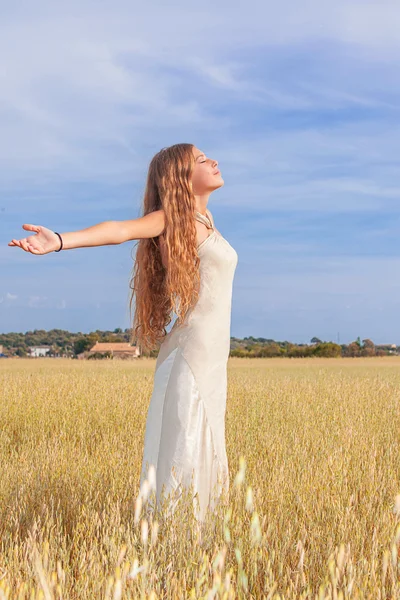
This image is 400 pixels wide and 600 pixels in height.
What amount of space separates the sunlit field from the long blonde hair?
1.07m

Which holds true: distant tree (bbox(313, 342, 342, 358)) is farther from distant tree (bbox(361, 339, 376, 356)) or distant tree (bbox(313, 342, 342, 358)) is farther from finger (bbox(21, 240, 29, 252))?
finger (bbox(21, 240, 29, 252))

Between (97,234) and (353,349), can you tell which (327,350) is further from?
(97,234)

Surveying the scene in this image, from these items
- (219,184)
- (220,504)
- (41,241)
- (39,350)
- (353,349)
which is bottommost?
(39,350)

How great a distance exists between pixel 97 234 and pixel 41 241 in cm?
30

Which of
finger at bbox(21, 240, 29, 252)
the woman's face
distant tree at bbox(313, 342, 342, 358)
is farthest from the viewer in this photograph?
distant tree at bbox(313, 342, 342, 358)

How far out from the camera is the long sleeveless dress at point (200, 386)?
3.64m

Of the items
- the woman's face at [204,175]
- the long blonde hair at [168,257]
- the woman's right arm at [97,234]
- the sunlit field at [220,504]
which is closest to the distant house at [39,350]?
the sunlit field at [220,504]

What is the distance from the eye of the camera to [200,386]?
12.0 ft

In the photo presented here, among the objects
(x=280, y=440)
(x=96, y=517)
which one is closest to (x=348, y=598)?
(x=96, y=517)

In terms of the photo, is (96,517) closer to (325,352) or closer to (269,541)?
(269,541)

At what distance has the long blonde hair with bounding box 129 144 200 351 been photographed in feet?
11.8

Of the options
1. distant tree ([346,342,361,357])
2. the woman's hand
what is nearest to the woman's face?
the woman's hand

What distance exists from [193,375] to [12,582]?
139cm

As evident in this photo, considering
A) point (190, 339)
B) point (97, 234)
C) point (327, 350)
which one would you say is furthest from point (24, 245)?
point (327, 350)
